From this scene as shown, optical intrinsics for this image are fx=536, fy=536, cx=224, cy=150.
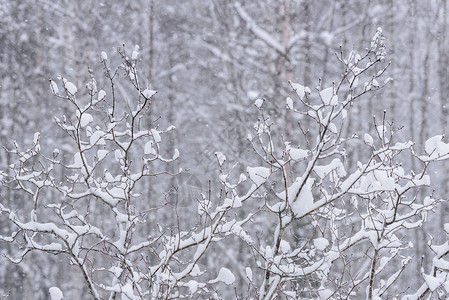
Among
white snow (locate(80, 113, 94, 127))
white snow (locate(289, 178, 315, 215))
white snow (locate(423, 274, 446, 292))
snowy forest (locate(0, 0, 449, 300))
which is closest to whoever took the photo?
white snow (locate(423, 274, 446, 292))

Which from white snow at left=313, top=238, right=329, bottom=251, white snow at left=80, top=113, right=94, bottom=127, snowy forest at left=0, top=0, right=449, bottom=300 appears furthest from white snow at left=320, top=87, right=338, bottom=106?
snowy forest at left=0, top=0, right=449, bottom=300

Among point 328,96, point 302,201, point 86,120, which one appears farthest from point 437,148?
point 86,120

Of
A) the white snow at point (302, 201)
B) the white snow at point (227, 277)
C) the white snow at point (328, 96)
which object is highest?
the white snow at point (328, 96)

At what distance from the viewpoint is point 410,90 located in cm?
1041

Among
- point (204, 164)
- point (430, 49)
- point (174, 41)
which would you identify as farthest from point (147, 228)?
point (430, 49)

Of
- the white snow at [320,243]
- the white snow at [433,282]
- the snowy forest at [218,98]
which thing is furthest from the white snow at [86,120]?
the snowy forest at [218,98]

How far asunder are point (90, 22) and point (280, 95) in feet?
9.38

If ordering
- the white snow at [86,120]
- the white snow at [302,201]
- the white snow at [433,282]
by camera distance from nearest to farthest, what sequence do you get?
the white snow at [433,282]
the white snow at [302,201]
the white snow at [86,120]

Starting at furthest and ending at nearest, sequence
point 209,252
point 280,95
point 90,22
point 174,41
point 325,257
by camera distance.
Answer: point 209,252 < point 174,41 < point 90,22 < point 280,95 < point 325,257

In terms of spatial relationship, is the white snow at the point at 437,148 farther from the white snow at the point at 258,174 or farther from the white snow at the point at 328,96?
the white snow at the point at 258,174

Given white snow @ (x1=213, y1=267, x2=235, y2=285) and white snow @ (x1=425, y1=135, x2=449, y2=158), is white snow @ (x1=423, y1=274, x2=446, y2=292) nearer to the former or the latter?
white snow @ (x1=425, y1=135, x2=449, y2=158)

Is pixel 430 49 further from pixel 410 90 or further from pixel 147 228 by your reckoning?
pixel 147 228

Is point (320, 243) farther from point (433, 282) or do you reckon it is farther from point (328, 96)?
point (328, 96)

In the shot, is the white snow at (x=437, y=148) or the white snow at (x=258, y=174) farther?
the white snow at (x=258, y=174)
